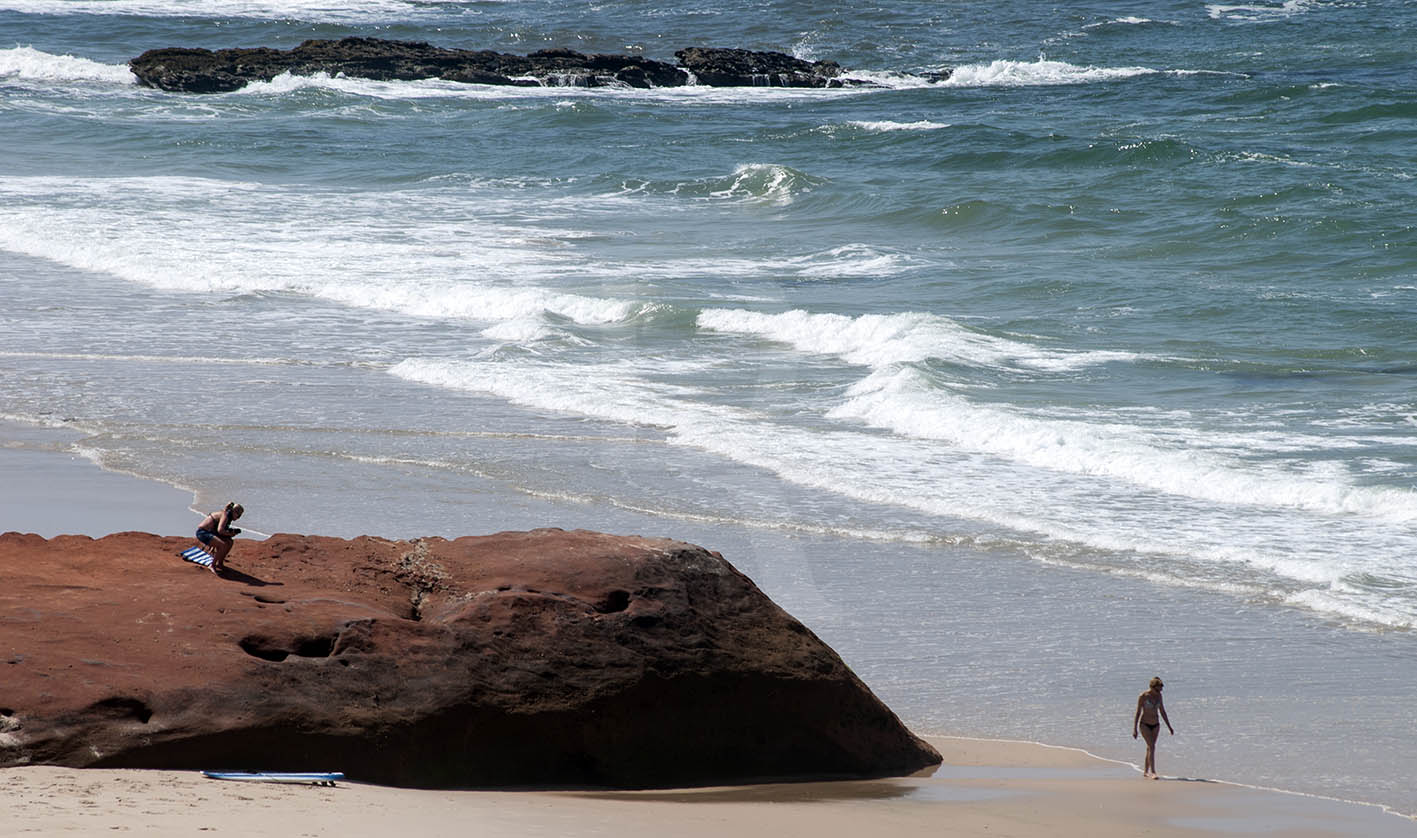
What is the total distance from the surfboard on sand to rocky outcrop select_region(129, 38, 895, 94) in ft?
137

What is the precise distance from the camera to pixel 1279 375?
14023mm

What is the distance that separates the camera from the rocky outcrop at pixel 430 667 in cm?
501

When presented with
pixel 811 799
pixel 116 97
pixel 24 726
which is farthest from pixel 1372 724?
pixel 116 97

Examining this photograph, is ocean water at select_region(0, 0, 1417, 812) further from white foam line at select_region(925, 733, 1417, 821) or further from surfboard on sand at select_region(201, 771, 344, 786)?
surfboard on sand at select_region(201, 771, 344, 786)

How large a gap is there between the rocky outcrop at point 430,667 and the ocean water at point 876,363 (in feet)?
3.78

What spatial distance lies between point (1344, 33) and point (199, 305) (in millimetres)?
39589

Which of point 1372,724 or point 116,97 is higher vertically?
point 116,97

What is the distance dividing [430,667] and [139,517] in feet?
14.5

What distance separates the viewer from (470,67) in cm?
→ 4756

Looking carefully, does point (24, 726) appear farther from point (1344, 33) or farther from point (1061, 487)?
point (1344, 33)

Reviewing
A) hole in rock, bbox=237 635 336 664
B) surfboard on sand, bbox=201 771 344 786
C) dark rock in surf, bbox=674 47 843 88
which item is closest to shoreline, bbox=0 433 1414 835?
surfboard on sand, bbox=201 771 344 786

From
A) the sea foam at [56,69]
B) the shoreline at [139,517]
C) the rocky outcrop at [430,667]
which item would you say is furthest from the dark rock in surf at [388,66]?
the rocky outcrop at [430,667]

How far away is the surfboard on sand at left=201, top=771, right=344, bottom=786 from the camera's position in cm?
489

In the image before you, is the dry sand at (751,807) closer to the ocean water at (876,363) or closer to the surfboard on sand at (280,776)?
the surfboard on sand at (280,776)
